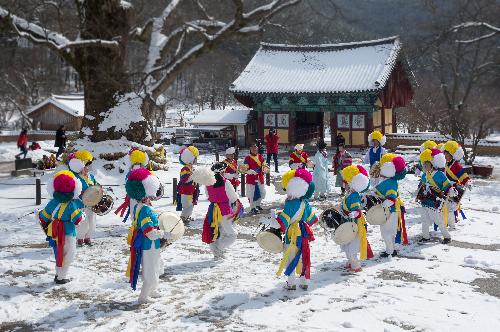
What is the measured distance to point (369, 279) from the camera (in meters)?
6.55

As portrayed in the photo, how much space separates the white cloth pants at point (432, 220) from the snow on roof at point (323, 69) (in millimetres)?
16948

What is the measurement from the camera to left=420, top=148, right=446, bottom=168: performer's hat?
8125mm

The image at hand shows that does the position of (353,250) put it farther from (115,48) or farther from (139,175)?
(115,48)

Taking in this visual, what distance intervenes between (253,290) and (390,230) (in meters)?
2.49

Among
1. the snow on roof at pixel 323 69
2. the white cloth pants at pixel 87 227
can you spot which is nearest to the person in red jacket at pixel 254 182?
the white cloth pants at pixel 87 227

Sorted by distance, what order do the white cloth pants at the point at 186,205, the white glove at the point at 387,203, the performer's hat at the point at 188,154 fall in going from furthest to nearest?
1. the white cloth pants at the point at 186,205
2. the performer's hat at the point at 188,154
3. the white glove at the point at 387,203

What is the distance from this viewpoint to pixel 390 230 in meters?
7.39

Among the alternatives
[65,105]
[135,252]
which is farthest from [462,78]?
[135,252]

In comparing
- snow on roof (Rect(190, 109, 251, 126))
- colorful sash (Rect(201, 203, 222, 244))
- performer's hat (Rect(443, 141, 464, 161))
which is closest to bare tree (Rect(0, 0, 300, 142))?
performer's hat (Rect(443, 141, 464, 161))

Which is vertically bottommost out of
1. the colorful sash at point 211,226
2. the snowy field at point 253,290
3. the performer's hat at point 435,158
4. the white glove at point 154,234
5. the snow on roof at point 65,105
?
the snowy field at point 253,290

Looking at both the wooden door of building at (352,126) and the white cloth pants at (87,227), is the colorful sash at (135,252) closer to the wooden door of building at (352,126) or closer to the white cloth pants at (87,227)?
the white cloth pants at (87,227)

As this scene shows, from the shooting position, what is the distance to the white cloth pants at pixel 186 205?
31.9 ft

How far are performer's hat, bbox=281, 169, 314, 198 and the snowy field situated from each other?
126 cm

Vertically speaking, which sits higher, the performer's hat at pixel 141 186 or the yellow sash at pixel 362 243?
the performer's hat at pixel 141 186
